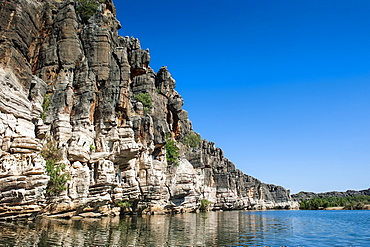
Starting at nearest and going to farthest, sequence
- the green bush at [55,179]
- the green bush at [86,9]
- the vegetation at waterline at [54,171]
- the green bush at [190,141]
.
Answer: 1. the green bush at [55,179]
2. the vegetation at waterline at [54,171]
3. the green bush at [86,9]
4. the green bush at [190,141]

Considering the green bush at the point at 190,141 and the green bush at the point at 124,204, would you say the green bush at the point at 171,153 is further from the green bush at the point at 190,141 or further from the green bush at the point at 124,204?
the green bush at the point at 124,204

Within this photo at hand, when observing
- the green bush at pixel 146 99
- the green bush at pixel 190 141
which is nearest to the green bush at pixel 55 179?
the green bush at pixel 146 99

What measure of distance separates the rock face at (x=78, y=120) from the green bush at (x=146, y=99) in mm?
217

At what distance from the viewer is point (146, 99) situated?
58656 mm

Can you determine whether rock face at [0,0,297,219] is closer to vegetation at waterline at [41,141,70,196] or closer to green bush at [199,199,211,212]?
vegetation at waterline at [41,141,70,196]

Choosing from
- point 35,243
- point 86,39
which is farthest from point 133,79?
point 35,243

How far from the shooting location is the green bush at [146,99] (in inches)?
2260

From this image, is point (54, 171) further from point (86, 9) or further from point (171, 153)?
point (171, 153)

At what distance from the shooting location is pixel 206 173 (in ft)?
267

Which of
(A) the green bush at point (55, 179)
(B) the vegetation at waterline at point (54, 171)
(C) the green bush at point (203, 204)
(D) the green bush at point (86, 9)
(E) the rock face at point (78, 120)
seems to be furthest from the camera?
(C) the green bush at point (203, 204)

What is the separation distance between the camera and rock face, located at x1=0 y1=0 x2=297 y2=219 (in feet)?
78.3

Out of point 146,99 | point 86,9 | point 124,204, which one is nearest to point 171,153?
point 146,99

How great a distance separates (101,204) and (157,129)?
68.3ft

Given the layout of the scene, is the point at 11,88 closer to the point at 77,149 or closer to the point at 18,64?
the point at 18,64
